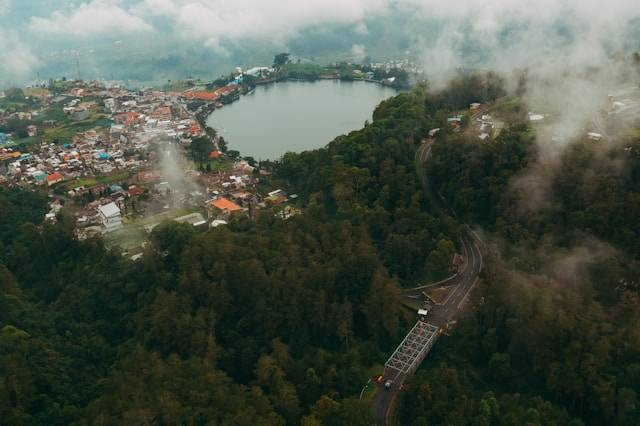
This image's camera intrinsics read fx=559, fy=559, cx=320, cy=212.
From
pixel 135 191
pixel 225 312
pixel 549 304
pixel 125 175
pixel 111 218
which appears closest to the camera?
pixel 549 304

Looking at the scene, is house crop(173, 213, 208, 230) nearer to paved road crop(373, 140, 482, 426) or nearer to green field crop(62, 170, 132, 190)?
green field crop(62, 170, 132, 190)

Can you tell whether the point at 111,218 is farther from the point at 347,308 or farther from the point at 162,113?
the point at 162,113

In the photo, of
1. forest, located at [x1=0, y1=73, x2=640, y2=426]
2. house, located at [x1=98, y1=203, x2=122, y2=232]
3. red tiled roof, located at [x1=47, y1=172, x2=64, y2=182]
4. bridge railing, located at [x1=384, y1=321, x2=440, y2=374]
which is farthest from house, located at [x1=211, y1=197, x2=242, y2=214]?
bridge railing, located at [x1=384, y1=321, x2=440, y2=374]

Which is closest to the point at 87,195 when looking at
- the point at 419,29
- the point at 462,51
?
the point at 462,51

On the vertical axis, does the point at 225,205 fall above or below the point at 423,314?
above

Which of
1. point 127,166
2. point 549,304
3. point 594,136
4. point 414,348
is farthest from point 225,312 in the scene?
point 127,166

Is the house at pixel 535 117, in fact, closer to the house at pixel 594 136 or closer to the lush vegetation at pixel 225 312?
the house at pixel 594 136
